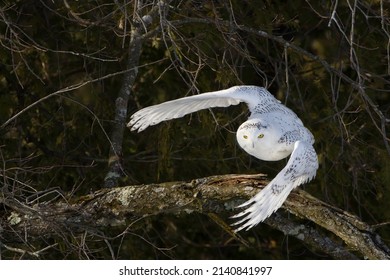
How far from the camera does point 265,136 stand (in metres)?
3.60

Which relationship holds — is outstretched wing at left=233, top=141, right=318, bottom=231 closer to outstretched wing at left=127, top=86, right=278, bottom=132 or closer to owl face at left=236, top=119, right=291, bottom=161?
owl face at left=236, top=119, right=291, bottom=161

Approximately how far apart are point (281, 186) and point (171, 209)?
1.51 ft

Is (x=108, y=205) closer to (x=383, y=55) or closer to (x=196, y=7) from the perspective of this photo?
(x=196, y=7)

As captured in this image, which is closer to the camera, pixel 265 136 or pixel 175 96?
pixel 265 136

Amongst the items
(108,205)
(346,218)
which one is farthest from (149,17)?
(346,218)

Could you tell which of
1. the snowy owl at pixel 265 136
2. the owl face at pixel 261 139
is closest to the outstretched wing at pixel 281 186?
the snowy owl at pixel 265 136

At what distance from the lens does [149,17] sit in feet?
13.1

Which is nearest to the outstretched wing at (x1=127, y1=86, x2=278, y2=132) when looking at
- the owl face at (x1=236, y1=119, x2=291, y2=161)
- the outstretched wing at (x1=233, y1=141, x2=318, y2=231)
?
the owl face at (x1=236, y1=119, x2=291, y2=161)

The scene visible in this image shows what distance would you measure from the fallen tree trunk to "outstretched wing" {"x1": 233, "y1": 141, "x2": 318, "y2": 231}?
84mm

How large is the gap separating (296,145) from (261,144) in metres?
0.17

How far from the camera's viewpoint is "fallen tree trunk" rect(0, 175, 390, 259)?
3.25 meters

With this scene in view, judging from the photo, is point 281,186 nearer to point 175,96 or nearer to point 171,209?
point 171,209

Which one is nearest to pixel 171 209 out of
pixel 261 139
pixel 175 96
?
pixel 261 139

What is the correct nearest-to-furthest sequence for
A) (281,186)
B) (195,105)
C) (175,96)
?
1. (281,186)
2. (195,105)
3. (175,96)
